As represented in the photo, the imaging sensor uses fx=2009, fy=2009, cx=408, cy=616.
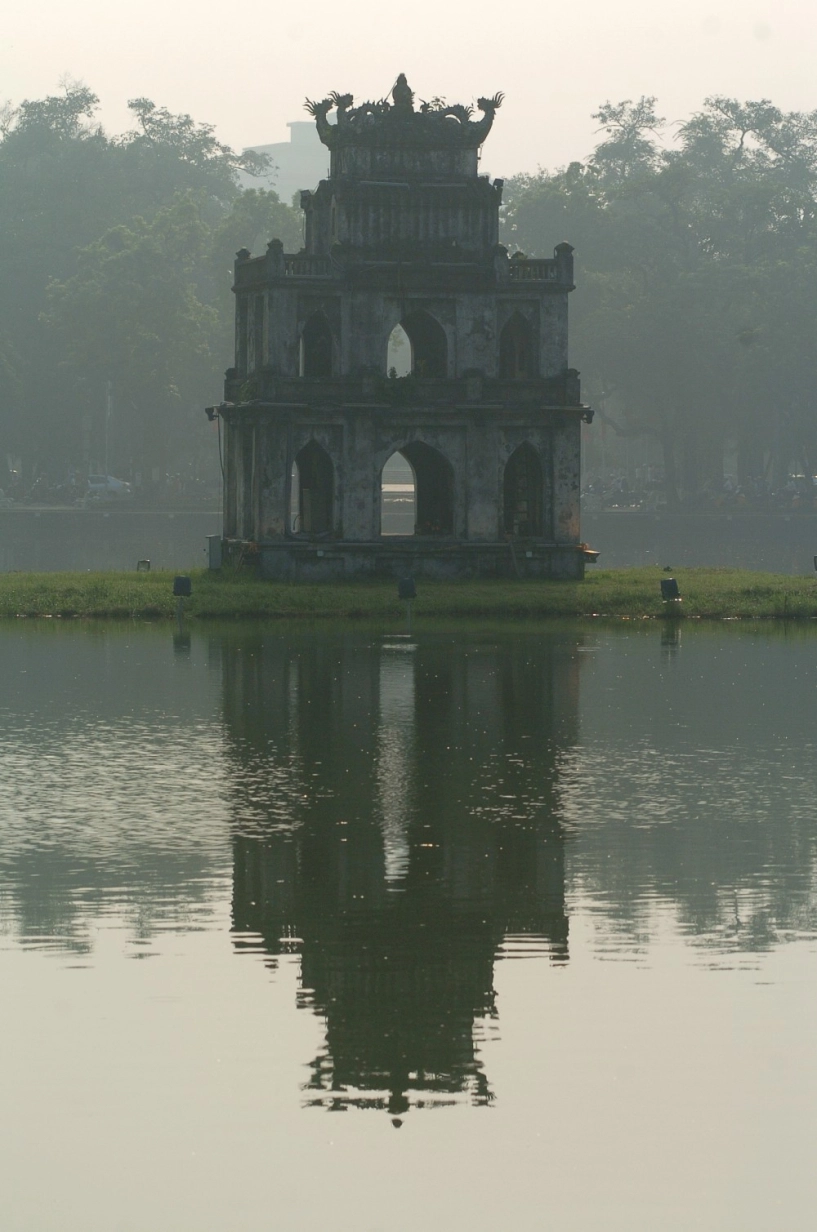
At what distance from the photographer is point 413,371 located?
4591 centimetres

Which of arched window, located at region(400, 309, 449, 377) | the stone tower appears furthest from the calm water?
arched window, located at region(400, 309, 449, 377)

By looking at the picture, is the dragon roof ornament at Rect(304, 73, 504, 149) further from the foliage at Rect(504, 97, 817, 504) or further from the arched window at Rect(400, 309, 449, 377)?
the foliage at Rect(504, 97, 817, 504)

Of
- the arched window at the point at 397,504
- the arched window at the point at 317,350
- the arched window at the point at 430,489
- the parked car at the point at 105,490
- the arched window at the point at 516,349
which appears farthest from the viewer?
Result: the parked car at the point at 105,490

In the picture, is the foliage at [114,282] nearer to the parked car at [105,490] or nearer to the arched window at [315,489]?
the parked car at [105,490]

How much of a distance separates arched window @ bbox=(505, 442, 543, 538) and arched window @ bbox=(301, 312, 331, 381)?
4831mm

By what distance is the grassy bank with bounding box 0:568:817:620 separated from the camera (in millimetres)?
38125

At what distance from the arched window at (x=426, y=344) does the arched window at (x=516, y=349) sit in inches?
53.5

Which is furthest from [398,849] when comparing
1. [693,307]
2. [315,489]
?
[693,307]

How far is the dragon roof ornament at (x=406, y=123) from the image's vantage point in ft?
151

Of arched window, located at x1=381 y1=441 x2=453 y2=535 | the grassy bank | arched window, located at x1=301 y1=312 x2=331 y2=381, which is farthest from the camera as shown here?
arched window, located at x1=381 y1=441 x2=453 y2=535

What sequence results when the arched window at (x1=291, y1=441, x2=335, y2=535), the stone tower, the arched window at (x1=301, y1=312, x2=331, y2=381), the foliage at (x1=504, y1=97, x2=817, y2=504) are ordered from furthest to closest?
the foliage at (x1=504, y1=97, x2=817, y2=504), the arched window at (x1=291, y1=441, x2=335, y2=535), the arched window at (x1=301, y1=312, x2=331, y2=381), the stone tower

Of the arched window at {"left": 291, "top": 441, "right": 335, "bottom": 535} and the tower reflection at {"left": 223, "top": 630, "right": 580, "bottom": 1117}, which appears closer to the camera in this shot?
the tower reflection at {"left": 223, "top": 630, "right": 580, "bottom": 1117}

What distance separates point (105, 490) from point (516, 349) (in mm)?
66890

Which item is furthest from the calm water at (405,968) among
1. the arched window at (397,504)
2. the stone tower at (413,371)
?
the arched window at (397,504)
